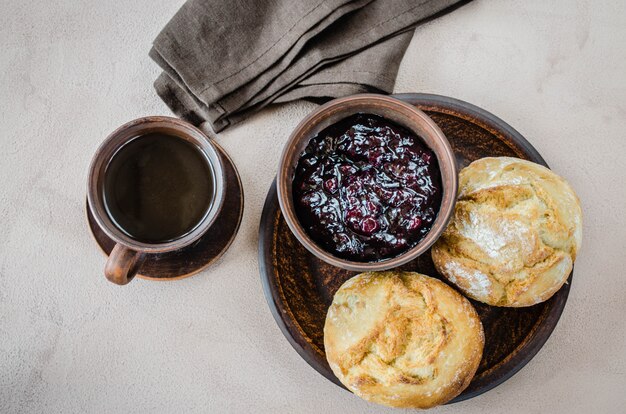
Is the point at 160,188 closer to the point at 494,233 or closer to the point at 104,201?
the point at 104,201

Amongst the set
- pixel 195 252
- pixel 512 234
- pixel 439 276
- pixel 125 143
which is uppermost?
pixel 125 143

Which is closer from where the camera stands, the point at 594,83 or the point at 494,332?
the point at 494,332

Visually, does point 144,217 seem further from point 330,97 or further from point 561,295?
point 561,295

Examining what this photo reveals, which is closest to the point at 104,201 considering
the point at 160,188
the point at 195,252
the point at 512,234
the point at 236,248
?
the point at 160,188

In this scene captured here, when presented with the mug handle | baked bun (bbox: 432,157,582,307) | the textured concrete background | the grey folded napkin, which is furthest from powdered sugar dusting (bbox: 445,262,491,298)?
the mug handle

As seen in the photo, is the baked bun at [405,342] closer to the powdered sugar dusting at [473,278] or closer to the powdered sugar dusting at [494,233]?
the powdered sugar dusting at [473,278]

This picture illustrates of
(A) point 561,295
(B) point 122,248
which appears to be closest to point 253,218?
(B) point 122,248

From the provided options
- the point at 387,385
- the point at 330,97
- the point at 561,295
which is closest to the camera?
the point at 387,385

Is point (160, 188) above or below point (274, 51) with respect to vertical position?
below
